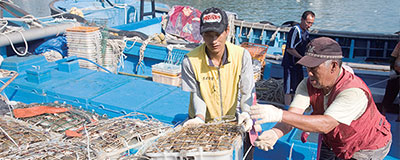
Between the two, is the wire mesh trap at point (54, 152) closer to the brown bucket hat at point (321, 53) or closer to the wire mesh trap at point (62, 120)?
the wire mesh trap at point (62, 120)

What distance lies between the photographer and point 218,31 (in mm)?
2191

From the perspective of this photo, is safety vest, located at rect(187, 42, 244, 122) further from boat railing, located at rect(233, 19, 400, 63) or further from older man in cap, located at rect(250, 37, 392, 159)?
boat railing, located at rect(233, 19, 400, 63)

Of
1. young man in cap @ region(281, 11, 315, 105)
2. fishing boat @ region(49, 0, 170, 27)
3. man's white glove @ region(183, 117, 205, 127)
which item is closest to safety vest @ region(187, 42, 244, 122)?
man's white glove @ region(183, 117, 205, 127)

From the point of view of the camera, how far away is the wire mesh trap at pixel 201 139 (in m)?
1.82

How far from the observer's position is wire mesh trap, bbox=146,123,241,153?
1819 millimetres

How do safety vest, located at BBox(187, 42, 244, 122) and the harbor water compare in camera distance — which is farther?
the harbor water

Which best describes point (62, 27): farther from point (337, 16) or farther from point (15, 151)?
point (337, 16)

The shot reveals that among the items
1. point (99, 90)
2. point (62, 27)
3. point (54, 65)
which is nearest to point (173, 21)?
point (62, 27)

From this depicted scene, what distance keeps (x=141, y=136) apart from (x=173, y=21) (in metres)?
7.68

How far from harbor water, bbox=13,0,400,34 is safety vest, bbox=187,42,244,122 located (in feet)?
58.4

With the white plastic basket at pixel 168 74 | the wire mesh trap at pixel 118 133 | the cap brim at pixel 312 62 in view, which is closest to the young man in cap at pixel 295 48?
the white plastic basket at pixel 168 74

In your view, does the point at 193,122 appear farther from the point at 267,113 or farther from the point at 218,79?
the point at 267,113

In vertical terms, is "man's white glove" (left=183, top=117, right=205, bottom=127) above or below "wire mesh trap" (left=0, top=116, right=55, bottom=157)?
above

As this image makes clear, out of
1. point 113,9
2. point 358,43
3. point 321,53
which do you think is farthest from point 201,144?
point 113,9
